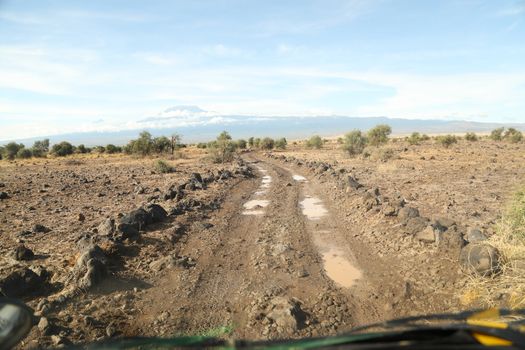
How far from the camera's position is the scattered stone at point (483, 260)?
5.75 m

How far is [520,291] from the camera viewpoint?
513cm

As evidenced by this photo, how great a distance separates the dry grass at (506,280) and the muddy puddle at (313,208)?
5.88 m

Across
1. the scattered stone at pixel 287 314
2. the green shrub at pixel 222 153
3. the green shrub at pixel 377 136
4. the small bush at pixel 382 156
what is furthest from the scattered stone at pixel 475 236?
the green shrub at pixel 377 136

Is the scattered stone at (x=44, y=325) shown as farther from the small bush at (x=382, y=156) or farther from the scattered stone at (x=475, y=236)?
the small bush at (x=382, y=156)

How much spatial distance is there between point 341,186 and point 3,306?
14.7 m

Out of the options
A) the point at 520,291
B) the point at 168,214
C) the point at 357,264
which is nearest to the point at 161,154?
the point at 168,214

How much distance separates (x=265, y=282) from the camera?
6676 millimetres

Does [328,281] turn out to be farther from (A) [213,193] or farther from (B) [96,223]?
(A) [213,193]

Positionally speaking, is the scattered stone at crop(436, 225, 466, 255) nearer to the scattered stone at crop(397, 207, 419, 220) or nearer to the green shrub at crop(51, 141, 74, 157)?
the scattered stone at crop(397, 207, 419, 220)

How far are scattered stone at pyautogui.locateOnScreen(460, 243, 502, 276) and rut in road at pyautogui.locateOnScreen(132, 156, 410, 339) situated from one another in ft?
4.67

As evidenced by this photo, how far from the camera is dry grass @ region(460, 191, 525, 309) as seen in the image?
5172 mm

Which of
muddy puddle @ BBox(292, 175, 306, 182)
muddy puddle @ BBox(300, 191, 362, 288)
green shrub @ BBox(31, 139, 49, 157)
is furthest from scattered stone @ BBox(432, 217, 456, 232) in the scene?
green shrub @ BBox(31, 139, 49, 157)

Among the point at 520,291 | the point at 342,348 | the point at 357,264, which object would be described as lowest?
the point at 357,264

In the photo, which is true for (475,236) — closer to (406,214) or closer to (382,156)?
(406,214)
